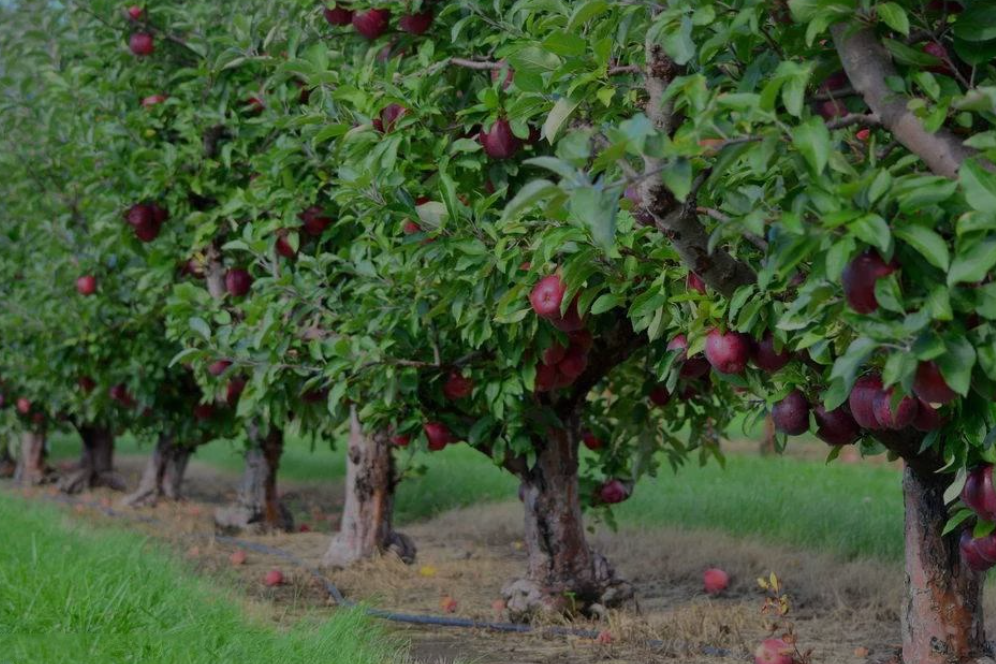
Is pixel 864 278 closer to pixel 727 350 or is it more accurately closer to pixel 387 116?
pixel 727 350

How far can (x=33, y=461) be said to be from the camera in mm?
14633

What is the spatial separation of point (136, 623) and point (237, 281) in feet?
7.55

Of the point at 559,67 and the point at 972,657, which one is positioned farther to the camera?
the point at 972,657

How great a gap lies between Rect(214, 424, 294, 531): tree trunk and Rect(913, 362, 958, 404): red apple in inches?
291

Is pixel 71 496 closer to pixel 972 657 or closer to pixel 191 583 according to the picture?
pixel 191 583

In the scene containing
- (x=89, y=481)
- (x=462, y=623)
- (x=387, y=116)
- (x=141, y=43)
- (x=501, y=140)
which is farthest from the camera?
(x=89, y=481)

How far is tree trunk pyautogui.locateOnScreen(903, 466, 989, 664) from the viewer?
373 centimetres

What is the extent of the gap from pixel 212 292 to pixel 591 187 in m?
4.68

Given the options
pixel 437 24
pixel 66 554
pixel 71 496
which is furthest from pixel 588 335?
pixel 71 496

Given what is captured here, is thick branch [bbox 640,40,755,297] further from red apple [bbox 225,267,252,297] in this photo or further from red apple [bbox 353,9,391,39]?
red apple [bbox 225,267,252,297]

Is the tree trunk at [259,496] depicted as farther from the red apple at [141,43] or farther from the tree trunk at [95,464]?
the tree trunk at [95,464]

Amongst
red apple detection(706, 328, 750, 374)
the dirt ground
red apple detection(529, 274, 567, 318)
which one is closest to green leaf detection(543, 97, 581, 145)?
red apple detection(529, 274, 567, 318)

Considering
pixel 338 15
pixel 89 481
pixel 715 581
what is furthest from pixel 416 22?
pixel 89 481

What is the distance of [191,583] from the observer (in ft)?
16.4
